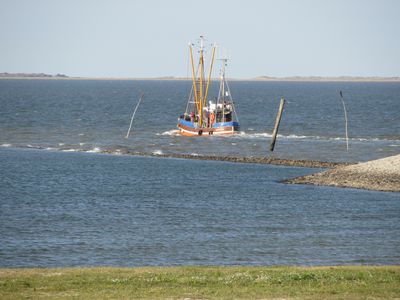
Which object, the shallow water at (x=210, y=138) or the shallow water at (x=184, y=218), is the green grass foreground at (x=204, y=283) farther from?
the shallow water at (x=210, y=138)

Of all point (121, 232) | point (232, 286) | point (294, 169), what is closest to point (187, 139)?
point (294, 169)

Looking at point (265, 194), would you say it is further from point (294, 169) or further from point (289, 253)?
point (289, 253)

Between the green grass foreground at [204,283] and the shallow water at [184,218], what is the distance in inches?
226

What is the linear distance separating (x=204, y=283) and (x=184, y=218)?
66.1ft

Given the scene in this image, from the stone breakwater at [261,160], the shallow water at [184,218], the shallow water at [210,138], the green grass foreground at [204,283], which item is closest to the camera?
the green grass foreground at [204,283]

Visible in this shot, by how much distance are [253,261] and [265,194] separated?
21.5 metres

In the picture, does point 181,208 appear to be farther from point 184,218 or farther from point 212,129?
point 212,129

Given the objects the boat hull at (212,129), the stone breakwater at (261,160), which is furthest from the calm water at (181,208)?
the boat hull at (212,129)

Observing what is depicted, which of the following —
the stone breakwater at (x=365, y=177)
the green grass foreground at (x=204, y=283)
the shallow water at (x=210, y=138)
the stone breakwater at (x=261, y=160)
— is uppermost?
the green grass foreground at (x=204, y=283)

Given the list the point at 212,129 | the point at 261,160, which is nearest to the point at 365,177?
the point at 261,160

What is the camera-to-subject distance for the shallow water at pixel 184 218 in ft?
116

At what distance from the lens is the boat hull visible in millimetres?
105562

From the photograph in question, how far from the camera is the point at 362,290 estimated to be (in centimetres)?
2405

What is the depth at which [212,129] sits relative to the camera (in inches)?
4178
